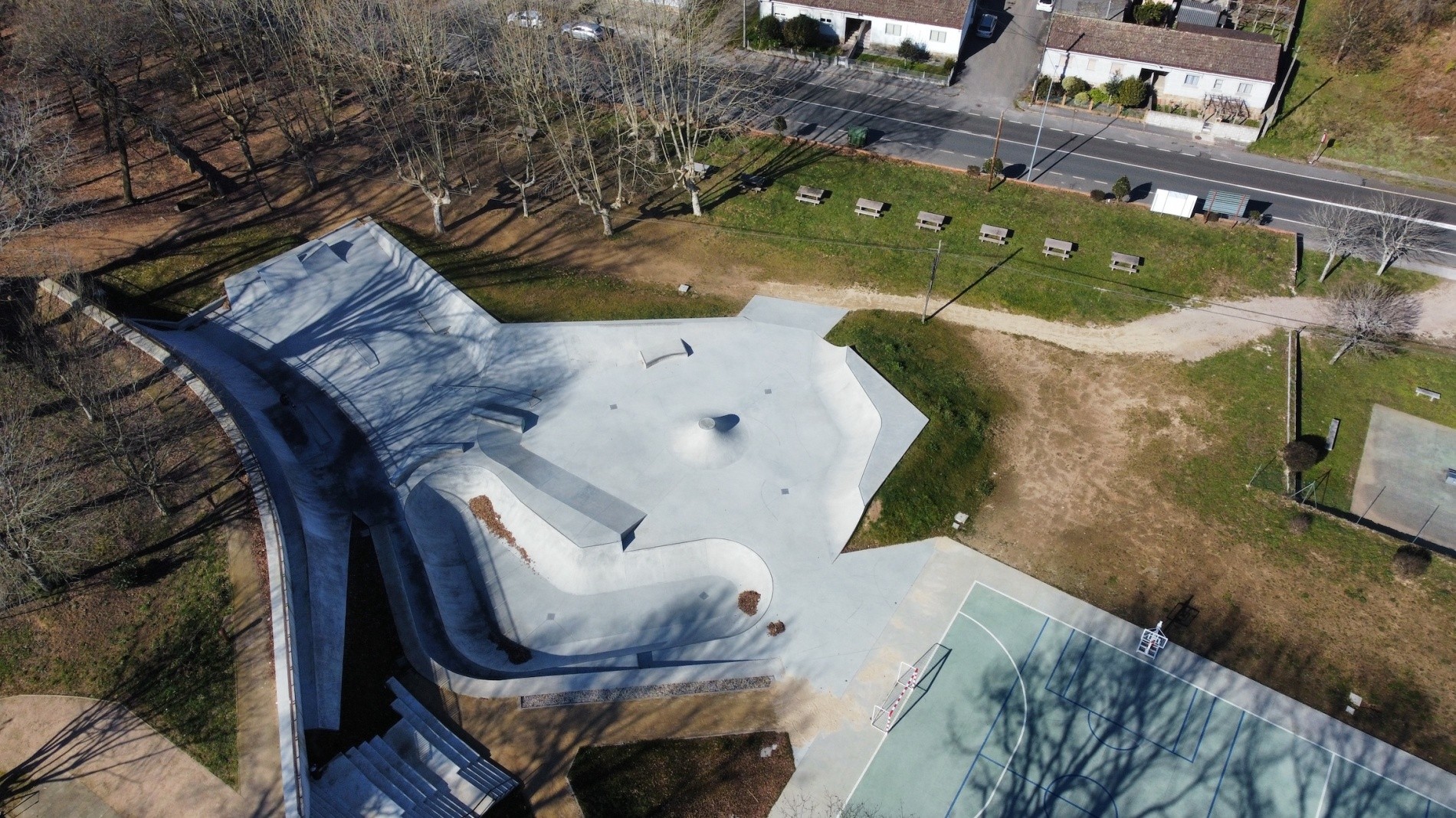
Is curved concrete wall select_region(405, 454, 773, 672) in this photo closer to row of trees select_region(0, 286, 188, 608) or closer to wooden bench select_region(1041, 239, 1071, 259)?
row of trees select_region(0, 286, 188, 608)

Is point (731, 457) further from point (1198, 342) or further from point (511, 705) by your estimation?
point (1198, 342)

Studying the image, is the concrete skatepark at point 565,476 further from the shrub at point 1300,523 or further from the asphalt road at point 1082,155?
the asphalt road at point 1082,155

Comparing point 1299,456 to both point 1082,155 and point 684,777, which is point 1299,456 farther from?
point 684,777

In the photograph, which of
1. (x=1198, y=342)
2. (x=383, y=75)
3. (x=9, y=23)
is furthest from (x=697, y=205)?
(x=9, y=23)

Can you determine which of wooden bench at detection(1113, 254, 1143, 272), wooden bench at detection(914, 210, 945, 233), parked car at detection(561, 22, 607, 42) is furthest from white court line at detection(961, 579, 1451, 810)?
parked car at detection(561, 22, 607, 42)

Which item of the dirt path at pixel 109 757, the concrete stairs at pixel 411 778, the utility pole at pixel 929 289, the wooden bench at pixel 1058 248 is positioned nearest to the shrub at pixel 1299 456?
the wooden bench at pixel 1058 248

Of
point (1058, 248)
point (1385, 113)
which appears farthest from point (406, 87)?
point (1385, 113)
